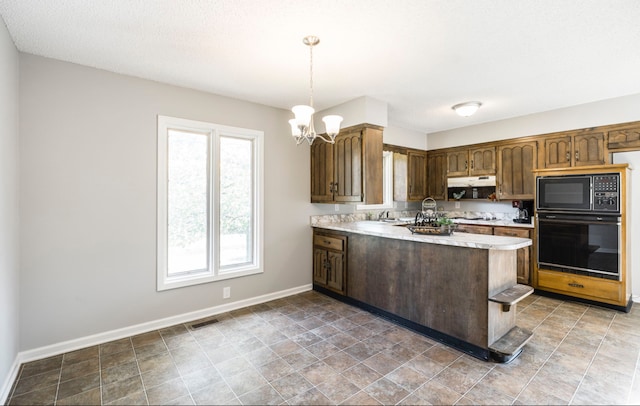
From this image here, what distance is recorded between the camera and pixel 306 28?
2225 mm

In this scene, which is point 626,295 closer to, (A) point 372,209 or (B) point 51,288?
(A) point 372,209

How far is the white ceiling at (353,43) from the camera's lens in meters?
2.00

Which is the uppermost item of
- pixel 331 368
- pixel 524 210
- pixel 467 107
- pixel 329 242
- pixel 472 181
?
pixel 467 107

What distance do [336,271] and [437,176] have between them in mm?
3056

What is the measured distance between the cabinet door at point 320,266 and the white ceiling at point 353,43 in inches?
84.5

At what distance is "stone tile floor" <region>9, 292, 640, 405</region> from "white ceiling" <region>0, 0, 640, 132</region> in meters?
2.60

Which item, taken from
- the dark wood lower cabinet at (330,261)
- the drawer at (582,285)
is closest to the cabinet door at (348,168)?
the dark wood lower cabinet at (330,261)

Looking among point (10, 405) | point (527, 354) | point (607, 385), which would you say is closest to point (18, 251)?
point (10, 405)

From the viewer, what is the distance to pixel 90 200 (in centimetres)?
284

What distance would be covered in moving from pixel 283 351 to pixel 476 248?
1.91m

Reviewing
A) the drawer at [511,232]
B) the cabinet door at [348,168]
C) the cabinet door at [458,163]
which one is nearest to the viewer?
the cabinet door at [348,168]

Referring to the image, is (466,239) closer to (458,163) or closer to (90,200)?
(458,163)

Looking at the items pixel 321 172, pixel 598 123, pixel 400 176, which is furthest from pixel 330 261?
pixel 598 123

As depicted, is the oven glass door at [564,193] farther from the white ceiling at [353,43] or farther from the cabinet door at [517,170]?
the white ceiling at [353,43]
